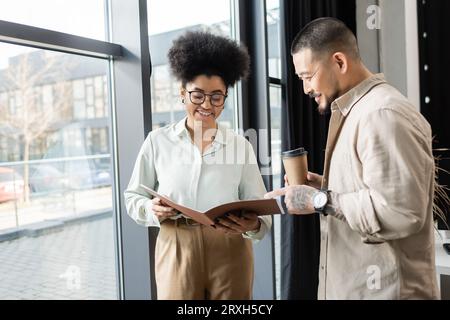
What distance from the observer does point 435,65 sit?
3.54 meters

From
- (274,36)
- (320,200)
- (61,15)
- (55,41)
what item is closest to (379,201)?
(320,200)

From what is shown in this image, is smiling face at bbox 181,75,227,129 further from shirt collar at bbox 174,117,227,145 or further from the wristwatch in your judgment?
the wristwatch

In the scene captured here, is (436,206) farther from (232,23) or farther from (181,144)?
(232,23)

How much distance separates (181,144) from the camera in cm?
150

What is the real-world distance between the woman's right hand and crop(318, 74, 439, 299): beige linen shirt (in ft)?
1.58

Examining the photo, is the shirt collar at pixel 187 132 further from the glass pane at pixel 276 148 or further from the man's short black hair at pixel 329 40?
the glass pane at pixel 276 148

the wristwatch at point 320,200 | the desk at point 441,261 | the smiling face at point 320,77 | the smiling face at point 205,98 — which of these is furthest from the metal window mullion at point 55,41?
the desk at point 441,261

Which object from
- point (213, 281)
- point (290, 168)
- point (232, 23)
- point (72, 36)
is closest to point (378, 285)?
point (290, 168)

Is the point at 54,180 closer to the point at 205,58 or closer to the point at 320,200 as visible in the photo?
the point at 205,58

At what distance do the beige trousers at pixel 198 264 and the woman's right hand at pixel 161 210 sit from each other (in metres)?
0.08

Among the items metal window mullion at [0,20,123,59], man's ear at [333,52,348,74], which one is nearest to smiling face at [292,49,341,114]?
man's ear at [333,52,348,74]

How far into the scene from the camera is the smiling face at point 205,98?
1499mm

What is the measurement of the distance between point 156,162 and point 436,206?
1.46m

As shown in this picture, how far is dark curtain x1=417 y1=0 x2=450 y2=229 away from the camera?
348 cm
